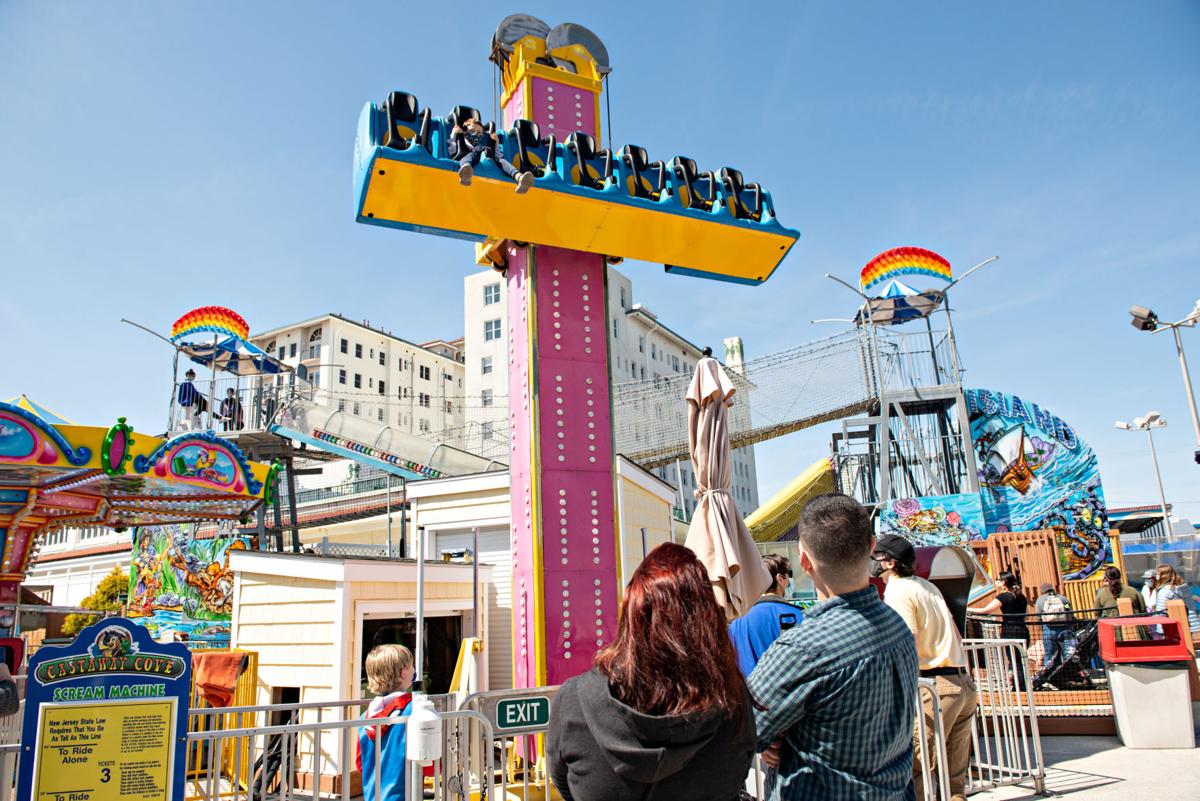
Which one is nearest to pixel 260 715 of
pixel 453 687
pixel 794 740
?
pixel 453 687

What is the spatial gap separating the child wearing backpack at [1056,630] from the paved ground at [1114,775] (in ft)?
4.93

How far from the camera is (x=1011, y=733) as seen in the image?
6.66 metres

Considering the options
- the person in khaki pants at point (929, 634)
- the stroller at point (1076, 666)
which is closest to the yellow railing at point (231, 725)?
the person in khaki pants at point (929, 634)

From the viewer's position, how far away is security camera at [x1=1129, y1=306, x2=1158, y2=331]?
15.1 meters

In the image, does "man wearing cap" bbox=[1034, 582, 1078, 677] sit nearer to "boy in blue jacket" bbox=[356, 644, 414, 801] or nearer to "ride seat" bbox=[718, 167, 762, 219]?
"ride seat" bbox=[718, 167, 762, 219]

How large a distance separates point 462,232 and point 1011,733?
698 centimetres

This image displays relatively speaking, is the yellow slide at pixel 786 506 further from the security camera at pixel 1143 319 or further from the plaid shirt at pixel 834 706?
the plaid shirt at pixel 834 706

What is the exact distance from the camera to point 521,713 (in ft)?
14.7

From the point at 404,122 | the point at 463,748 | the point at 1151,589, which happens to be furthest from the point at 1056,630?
the point at 404,122

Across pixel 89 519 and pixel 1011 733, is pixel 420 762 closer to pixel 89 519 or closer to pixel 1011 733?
pixel 1011 733

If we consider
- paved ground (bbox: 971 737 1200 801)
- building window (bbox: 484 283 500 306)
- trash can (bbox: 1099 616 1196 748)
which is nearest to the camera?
paved ground (bbox: 971 737 1200 801)

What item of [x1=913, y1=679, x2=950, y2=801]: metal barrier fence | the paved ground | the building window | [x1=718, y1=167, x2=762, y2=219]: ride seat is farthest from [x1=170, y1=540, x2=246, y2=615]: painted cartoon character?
the building window

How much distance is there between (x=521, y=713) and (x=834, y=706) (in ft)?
8.57

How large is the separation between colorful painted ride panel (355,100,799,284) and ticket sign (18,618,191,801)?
5135mm
